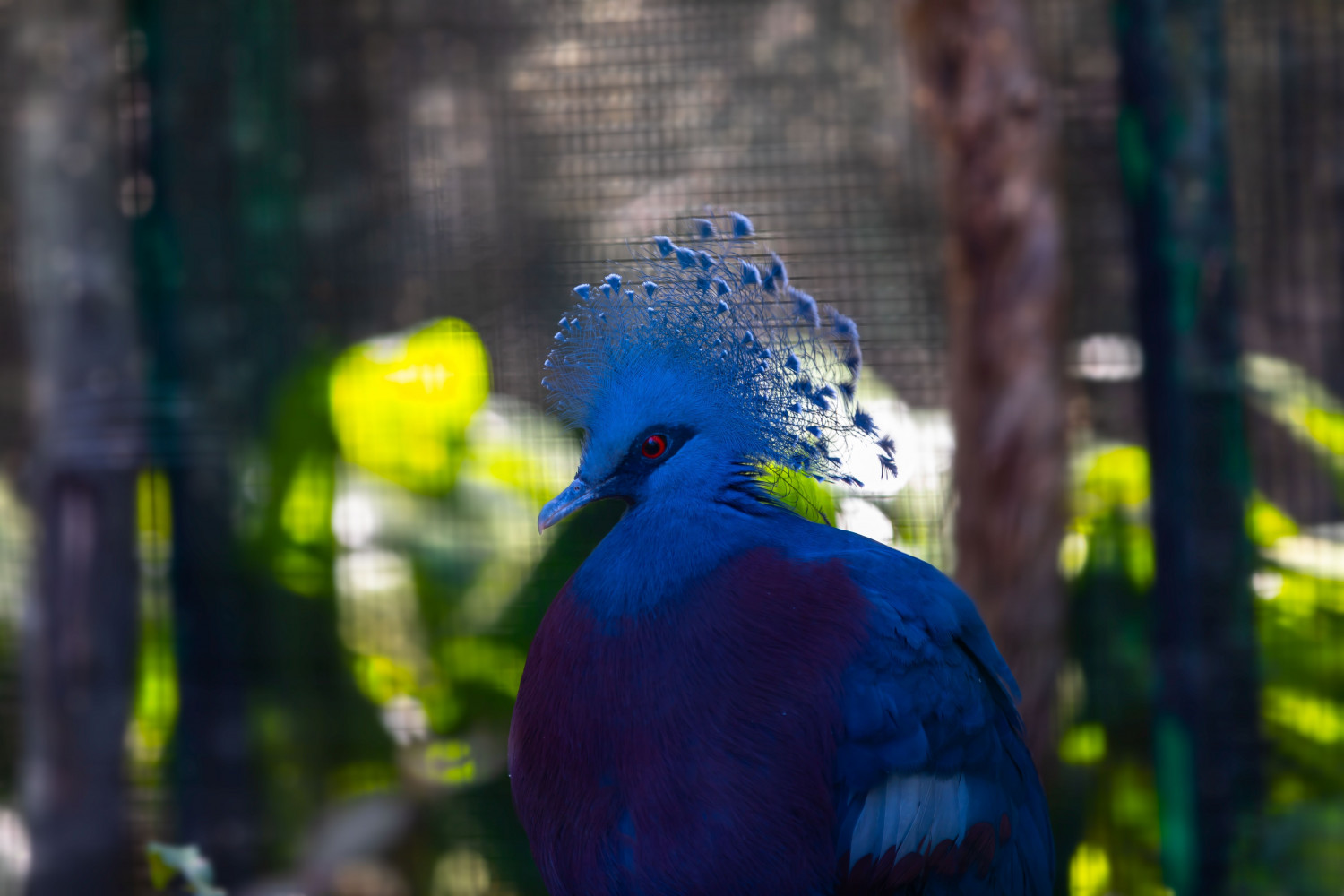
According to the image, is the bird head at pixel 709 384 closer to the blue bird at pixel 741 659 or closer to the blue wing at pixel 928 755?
the blue bird at pixel 741 659

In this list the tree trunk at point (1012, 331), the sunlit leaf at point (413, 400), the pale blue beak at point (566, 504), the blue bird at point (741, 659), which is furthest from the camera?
the sunlit leaf at point (413, 400)

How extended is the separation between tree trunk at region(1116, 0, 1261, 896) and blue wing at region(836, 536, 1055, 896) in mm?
935

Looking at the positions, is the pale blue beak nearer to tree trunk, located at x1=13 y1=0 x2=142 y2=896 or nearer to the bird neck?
the bird neck

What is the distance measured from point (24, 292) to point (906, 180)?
5.91ft

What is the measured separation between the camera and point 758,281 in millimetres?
983

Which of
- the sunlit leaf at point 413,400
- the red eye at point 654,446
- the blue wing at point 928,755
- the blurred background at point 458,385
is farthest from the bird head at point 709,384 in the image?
the sunlit leaf at point 413,400

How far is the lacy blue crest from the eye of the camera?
3.17ft

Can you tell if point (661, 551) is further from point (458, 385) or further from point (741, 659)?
point (458, 385)

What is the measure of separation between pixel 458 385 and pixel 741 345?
3.66 ft

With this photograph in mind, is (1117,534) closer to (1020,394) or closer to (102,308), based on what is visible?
(1020,394)

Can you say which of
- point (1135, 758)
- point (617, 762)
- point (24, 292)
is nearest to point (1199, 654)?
point (1135, 758)

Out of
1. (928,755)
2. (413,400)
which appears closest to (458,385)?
(413,400)

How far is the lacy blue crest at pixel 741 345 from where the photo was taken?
3.17ft

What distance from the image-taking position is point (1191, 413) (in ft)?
5.90
